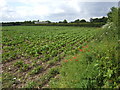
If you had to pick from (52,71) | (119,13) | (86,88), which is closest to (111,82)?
(86,88)

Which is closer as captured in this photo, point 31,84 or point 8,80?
point 31,84

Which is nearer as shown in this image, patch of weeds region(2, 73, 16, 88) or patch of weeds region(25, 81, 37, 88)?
patch of weeds region(25, 81, 37, 88)

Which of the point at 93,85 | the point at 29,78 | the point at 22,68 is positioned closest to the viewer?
the point at 93,85

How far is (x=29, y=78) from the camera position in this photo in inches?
174

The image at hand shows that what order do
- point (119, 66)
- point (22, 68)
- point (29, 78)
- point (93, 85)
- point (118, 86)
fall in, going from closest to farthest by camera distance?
1. point (118, 86)
2. point (93, 85)
3. point (119, 66)
4. point (29, 78)
5. point (22, 68)

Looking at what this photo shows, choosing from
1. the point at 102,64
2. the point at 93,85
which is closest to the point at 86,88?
the point at 93,85

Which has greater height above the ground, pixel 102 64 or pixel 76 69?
pixel 102 64

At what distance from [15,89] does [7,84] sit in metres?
0.44

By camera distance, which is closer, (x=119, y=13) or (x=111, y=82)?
(x=111, y=82)

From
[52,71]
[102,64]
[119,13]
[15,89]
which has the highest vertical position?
[119,13]

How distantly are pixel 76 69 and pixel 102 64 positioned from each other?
88cm

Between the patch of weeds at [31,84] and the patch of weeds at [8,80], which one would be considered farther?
the patch of weeds at [8,80]

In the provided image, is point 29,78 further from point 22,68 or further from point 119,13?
point 119,13

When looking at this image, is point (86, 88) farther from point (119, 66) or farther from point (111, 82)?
point (119, 66)
